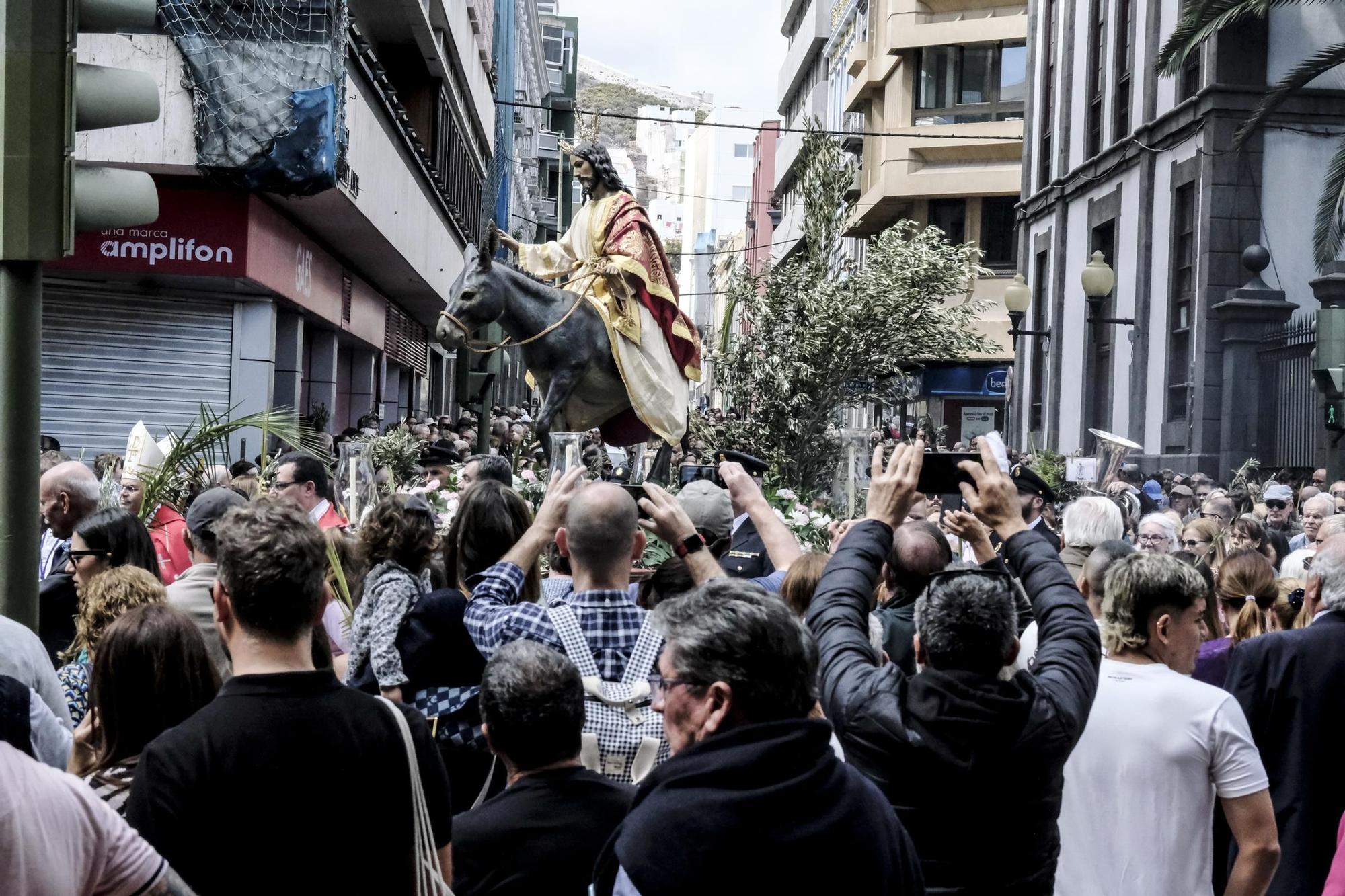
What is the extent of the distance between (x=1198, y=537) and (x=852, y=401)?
359 inches

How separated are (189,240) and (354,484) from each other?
5.52 metres

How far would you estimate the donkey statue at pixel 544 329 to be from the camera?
11.6m

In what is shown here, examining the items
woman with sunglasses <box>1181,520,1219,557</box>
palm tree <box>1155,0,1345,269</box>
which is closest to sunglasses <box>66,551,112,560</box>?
woman with sunglasses <box>1181,520,1219,557</box>

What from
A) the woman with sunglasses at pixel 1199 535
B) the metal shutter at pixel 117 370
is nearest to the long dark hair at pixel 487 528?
the woman with sunglasses at pixel 1199 535

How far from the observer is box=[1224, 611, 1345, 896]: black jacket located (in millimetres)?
5152

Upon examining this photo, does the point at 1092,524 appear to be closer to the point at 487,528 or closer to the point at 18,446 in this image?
the point at 487,528

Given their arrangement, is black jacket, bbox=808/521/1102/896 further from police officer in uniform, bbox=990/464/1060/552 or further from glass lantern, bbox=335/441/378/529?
glass lantern, bbox=335/441/378/529

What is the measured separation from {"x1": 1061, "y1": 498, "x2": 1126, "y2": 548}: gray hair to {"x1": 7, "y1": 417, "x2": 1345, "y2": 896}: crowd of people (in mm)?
1596

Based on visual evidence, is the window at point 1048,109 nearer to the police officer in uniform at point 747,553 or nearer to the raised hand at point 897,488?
the police officer in uniform at point 747,553

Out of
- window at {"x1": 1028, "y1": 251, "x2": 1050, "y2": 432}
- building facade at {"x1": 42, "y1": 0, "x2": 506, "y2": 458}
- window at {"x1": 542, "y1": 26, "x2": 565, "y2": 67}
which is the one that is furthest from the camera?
window at {"x1": 542, "y1": 26, "x2": 565, "y2": 67}

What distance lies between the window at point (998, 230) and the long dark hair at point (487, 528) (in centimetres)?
4253

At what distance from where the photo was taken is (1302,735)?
518cm

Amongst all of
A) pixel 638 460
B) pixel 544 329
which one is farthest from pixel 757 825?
pixel 638 460

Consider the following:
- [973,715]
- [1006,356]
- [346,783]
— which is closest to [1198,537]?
[973,715]
